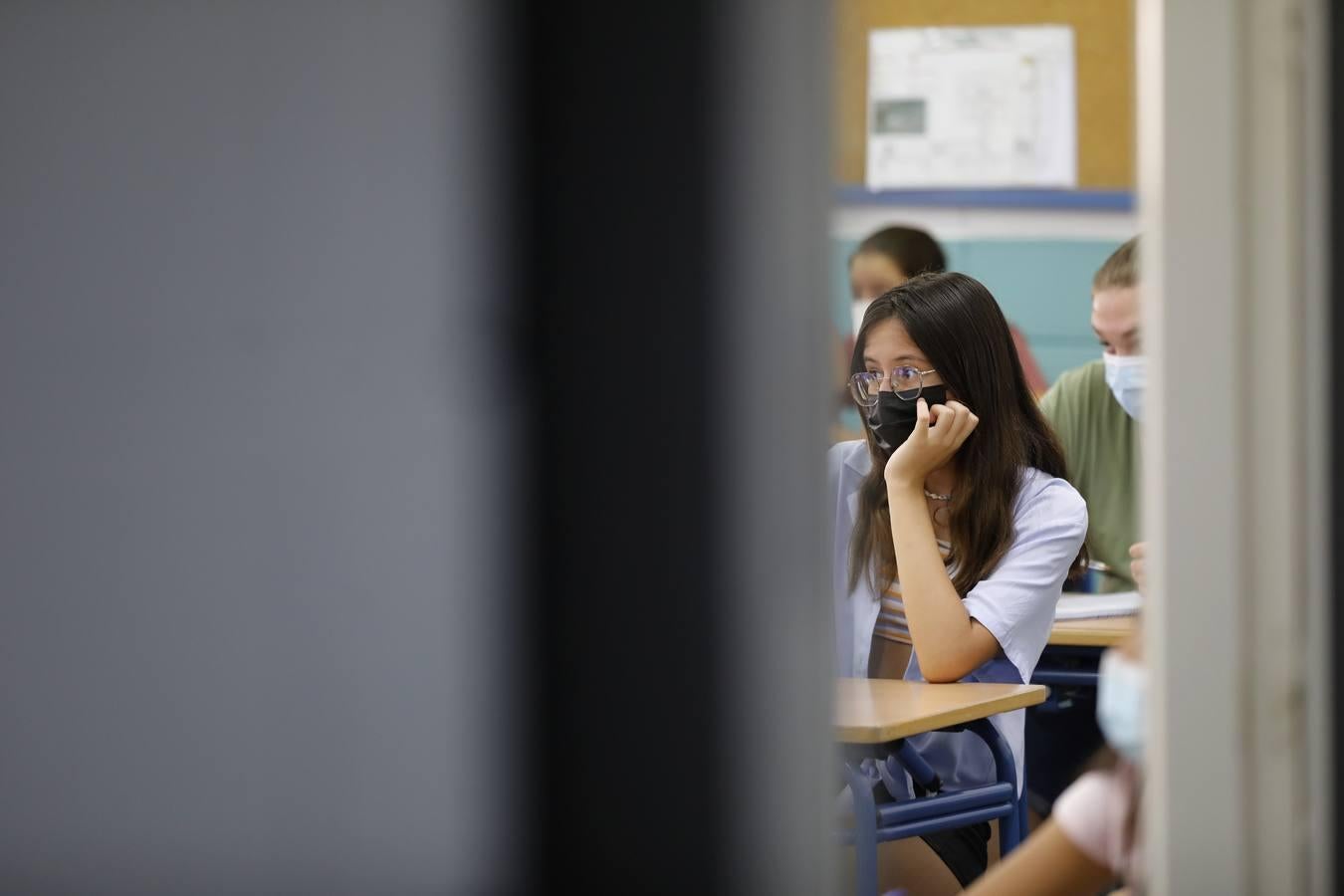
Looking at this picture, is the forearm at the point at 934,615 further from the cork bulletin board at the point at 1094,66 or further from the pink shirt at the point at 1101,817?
the cork bulletin board at the point at 1094,66

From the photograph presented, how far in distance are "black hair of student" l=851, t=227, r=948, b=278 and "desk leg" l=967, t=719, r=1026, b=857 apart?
1301mm

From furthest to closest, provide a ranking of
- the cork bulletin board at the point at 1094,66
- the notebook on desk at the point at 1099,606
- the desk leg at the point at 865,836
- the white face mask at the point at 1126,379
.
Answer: the cork bulletin board at the point at 1094,66, the notebook on desk at the point at 1099,606, the white face mask at the point at 1126,379, the desk leg at the point at 865,836

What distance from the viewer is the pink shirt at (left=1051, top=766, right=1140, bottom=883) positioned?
1.02 m

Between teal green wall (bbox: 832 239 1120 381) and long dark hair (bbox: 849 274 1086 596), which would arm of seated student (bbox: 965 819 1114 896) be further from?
teal green wall (bbox: 832 239 1120 381)

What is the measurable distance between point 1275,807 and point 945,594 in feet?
3.35

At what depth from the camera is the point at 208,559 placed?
0.78 m

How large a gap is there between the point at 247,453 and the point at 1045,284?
3.67 metres

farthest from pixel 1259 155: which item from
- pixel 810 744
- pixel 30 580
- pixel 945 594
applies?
pixel 945 594

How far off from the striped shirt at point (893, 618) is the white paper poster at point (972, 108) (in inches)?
90.3

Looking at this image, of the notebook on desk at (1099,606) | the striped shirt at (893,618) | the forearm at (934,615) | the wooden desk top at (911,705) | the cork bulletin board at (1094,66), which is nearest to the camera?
the wooden desk top at (911,705)

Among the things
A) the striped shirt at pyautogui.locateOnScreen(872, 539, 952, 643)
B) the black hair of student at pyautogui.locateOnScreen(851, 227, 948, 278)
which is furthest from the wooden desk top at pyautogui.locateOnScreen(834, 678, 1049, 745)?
the black hair of student at pyautogui.locateOnScreen(851, 227, 948, 278)

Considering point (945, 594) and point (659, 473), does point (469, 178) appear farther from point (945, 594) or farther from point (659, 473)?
point (945, 594)

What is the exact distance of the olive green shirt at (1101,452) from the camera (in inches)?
105

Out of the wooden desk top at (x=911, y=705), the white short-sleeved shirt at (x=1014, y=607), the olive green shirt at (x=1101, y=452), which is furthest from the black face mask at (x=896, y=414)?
the olive green shirt at (x=1101, y=452)
